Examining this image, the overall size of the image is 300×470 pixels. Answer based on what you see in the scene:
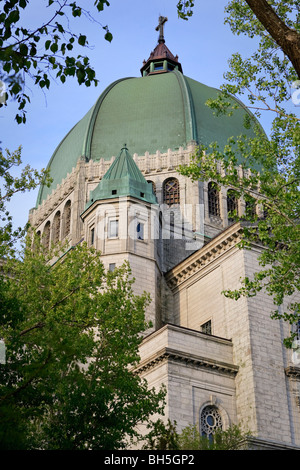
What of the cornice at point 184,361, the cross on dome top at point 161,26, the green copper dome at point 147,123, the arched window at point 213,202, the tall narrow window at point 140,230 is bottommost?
the cornice at point 184,361

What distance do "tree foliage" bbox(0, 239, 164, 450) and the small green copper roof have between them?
13.9 meters

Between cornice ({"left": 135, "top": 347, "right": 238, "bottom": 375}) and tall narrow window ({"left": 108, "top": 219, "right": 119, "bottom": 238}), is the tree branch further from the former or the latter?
tall narrow window ({"left": 108, "top": 219, "right": 119, "bottom": 238})

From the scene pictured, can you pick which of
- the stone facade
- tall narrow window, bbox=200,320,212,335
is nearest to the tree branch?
the stone facade

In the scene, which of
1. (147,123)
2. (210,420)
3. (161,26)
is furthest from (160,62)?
(210,420)

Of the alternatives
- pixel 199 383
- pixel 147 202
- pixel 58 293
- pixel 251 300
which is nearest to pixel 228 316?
pixel 251 300

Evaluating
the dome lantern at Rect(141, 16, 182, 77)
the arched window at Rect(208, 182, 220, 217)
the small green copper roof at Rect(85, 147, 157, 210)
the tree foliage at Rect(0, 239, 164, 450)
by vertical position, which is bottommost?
the tree foliage at Rect(0, 239, 164, 450)

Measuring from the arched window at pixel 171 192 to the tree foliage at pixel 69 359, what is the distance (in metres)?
22.9

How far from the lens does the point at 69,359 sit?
17.7 metres

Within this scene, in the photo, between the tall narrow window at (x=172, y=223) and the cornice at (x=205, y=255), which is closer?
the cornice at (x=205, y=255)

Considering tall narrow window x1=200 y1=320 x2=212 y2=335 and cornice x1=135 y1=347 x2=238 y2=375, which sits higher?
tall narrow window x1=200 y1=320 x2=212 y2=335

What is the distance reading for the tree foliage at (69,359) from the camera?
18.8 meters

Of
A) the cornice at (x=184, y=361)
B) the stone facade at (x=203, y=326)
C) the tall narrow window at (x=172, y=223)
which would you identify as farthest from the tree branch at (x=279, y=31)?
the tall narrow window at (x=172, y=223)

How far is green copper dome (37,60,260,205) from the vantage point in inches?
2067

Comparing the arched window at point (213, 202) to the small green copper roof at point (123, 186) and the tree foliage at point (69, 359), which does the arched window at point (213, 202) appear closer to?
the small green copper roof at point (123, 186)
